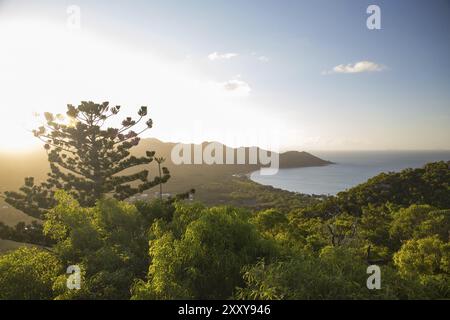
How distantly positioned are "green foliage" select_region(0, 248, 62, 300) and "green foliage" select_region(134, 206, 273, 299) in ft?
10.6

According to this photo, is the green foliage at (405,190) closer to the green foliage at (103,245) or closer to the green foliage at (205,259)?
the green foliage at (103,245)

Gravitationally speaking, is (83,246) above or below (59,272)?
above

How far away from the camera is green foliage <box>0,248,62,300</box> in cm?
→ 871

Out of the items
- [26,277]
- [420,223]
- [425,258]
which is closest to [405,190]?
[420,223]

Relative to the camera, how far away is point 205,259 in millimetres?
7906

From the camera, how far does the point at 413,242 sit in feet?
56.0

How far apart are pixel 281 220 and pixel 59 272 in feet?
35.6

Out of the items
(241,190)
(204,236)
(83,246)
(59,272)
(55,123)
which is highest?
(55,123)

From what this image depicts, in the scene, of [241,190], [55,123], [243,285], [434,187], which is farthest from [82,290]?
[241,190]

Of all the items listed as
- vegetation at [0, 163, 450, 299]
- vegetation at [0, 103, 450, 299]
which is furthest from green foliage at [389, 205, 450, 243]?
vegetation at [0, 163, 450, 299]

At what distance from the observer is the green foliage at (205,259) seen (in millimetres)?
7215
